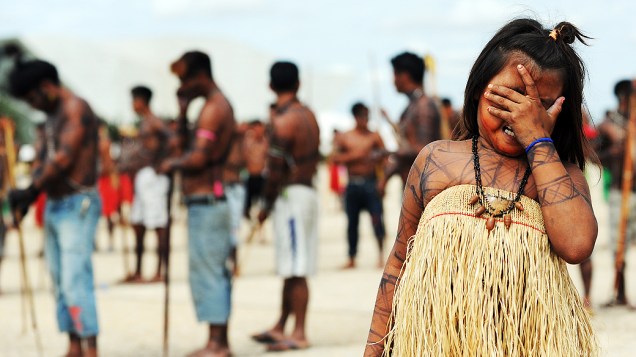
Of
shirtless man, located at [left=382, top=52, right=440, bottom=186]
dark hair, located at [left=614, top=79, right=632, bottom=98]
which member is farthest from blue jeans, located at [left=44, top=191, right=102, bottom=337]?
dark hair, located at [left=614, top=79, right=632, bottom=98]

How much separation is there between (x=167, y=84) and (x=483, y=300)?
54625 millimetres

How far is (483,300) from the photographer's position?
2.56m

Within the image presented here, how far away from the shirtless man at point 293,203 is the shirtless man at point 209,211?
1.70ft

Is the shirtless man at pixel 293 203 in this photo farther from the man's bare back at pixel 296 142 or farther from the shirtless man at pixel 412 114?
the shirtless man at pixel 412 114

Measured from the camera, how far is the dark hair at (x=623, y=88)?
8.53m

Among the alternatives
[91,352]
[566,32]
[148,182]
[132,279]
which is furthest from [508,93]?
[148,182]

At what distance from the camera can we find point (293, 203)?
701 centimetres

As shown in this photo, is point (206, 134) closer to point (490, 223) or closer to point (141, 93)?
point (490, 223)

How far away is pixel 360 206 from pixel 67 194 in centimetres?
642

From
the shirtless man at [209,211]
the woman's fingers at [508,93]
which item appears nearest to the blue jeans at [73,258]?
the shirtless man at [209,211]

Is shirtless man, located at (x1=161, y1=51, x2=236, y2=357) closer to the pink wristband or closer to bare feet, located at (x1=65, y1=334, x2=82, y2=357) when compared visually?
the pink wristband

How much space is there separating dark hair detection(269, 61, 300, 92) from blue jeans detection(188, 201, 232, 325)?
116cm

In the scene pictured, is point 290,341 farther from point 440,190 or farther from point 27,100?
point 440,190

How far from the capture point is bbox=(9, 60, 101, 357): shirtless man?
19.9ft
